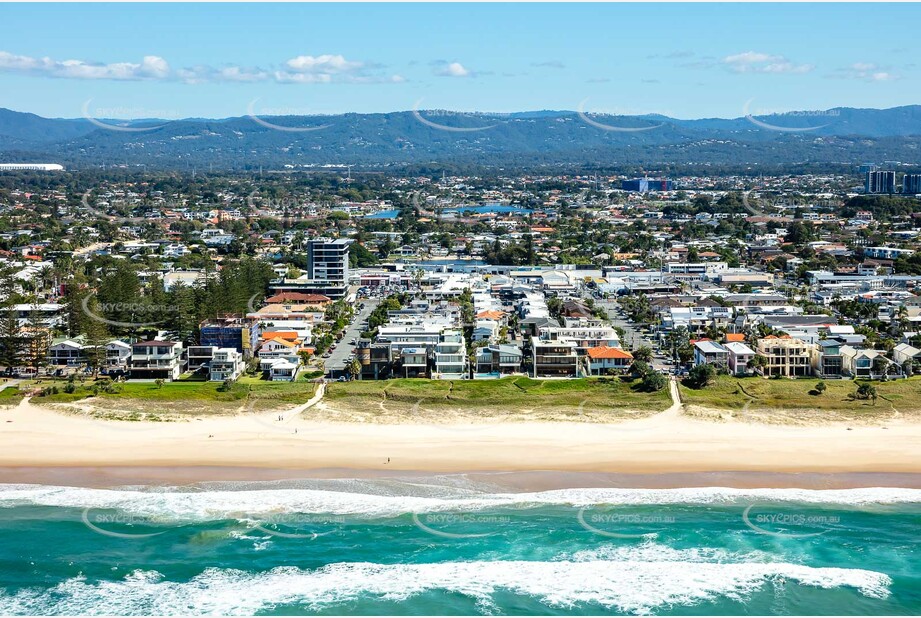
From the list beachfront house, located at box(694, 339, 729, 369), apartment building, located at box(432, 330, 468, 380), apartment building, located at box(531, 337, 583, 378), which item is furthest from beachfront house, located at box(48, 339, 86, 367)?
beachfront house, located at box(694, 339, 729, 369)

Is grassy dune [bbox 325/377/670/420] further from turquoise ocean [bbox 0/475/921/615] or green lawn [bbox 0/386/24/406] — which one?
green lawn [bbox 0/386/24/406]

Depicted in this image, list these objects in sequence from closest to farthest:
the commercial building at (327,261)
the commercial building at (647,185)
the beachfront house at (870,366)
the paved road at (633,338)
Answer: the beachfront house at (870,366)
the paved road at (633,338)
the commercial building at (327,261)
the commercial building at (647,185)

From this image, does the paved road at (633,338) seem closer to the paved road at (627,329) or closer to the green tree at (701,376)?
the paved road at (627,329)

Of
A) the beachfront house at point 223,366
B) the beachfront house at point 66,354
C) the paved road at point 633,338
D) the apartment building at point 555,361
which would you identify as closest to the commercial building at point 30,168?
the paved road at point 633,338

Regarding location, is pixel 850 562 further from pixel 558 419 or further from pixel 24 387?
pixel 24 387

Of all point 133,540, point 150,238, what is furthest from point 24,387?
point 150,238

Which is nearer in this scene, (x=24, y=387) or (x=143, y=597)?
(x=143, y=597)
